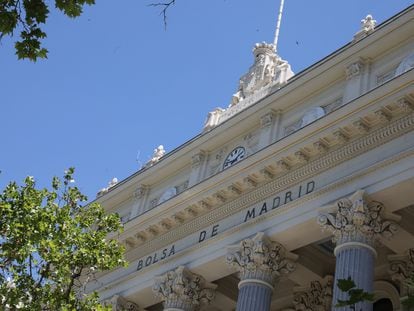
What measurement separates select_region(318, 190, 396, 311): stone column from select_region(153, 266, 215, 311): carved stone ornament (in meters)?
6.14

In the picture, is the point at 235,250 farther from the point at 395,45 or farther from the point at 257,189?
the point at 395,45

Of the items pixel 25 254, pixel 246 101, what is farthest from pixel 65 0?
pixel 246 101

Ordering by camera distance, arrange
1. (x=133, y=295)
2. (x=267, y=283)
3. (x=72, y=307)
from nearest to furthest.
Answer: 1. (x=72, y=307)
2. (x=267, y=283)
3. (x=133, y=295)

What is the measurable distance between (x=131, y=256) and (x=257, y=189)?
667 cm

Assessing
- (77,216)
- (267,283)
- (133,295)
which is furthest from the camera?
(133,295)

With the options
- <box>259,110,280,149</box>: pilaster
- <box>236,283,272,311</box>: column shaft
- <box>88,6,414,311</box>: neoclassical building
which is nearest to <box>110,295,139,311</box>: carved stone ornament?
<box>88,6,414,311</box>: neoclassical building

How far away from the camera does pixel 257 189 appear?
2538 centimetres

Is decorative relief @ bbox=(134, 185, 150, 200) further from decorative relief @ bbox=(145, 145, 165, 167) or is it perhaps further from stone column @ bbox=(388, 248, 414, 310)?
stone column @ bbox=(388, 248, 414, 310)

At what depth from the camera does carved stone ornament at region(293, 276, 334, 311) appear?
2570cm

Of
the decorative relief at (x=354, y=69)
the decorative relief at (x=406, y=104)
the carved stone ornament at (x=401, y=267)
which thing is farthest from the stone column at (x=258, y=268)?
the decorative relief at (x=406, y=104)

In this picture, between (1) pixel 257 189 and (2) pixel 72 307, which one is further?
(1) pixel 257 189

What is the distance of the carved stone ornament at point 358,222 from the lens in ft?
70.8

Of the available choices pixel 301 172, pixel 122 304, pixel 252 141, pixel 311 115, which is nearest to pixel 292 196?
pixel 301 172

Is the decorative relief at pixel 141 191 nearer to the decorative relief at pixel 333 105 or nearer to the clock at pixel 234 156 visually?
the clock at pixel 234 156
